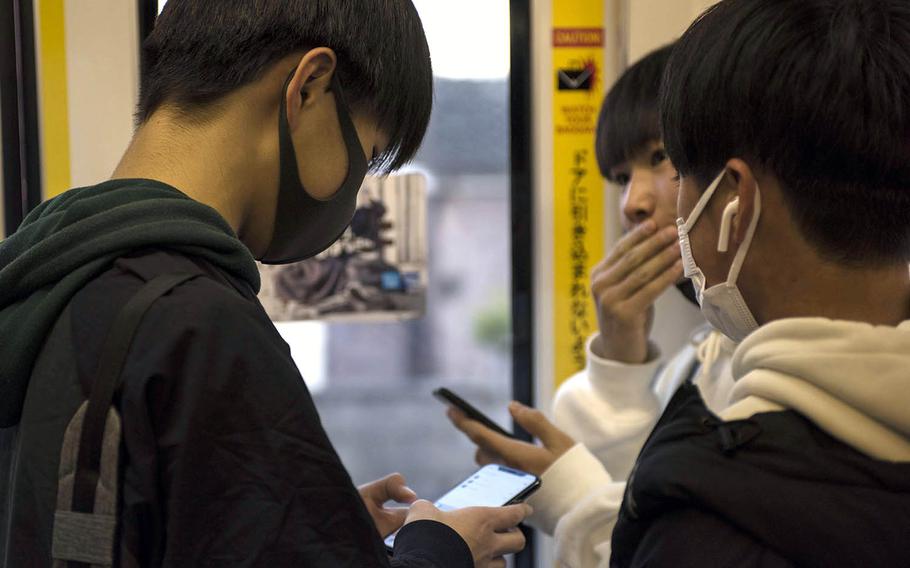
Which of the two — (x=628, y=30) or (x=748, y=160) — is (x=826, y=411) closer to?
(x=748, y=160)

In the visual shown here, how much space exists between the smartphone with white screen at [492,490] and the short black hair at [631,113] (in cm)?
61

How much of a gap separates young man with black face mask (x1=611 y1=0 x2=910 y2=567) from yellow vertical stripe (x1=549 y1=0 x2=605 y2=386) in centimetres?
92

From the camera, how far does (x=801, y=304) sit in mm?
750

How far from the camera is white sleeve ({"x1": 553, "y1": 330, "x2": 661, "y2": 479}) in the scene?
158cm

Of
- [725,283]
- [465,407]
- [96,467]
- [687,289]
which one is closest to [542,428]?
[465,407]

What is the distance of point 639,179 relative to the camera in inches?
60.3

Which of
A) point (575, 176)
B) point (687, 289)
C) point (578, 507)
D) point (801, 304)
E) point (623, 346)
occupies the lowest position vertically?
point (578, 507)

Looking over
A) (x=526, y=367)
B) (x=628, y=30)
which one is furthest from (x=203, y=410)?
(x=628, y=30)

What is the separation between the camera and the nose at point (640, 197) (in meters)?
1.51

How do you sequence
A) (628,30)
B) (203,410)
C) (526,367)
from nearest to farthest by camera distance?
(203,410)
(628,30)
(526,367)

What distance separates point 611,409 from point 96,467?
1.11m

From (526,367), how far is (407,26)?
98 centimetres

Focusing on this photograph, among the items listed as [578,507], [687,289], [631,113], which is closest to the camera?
[578,507]

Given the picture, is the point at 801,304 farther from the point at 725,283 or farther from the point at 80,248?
the point at 80,248
